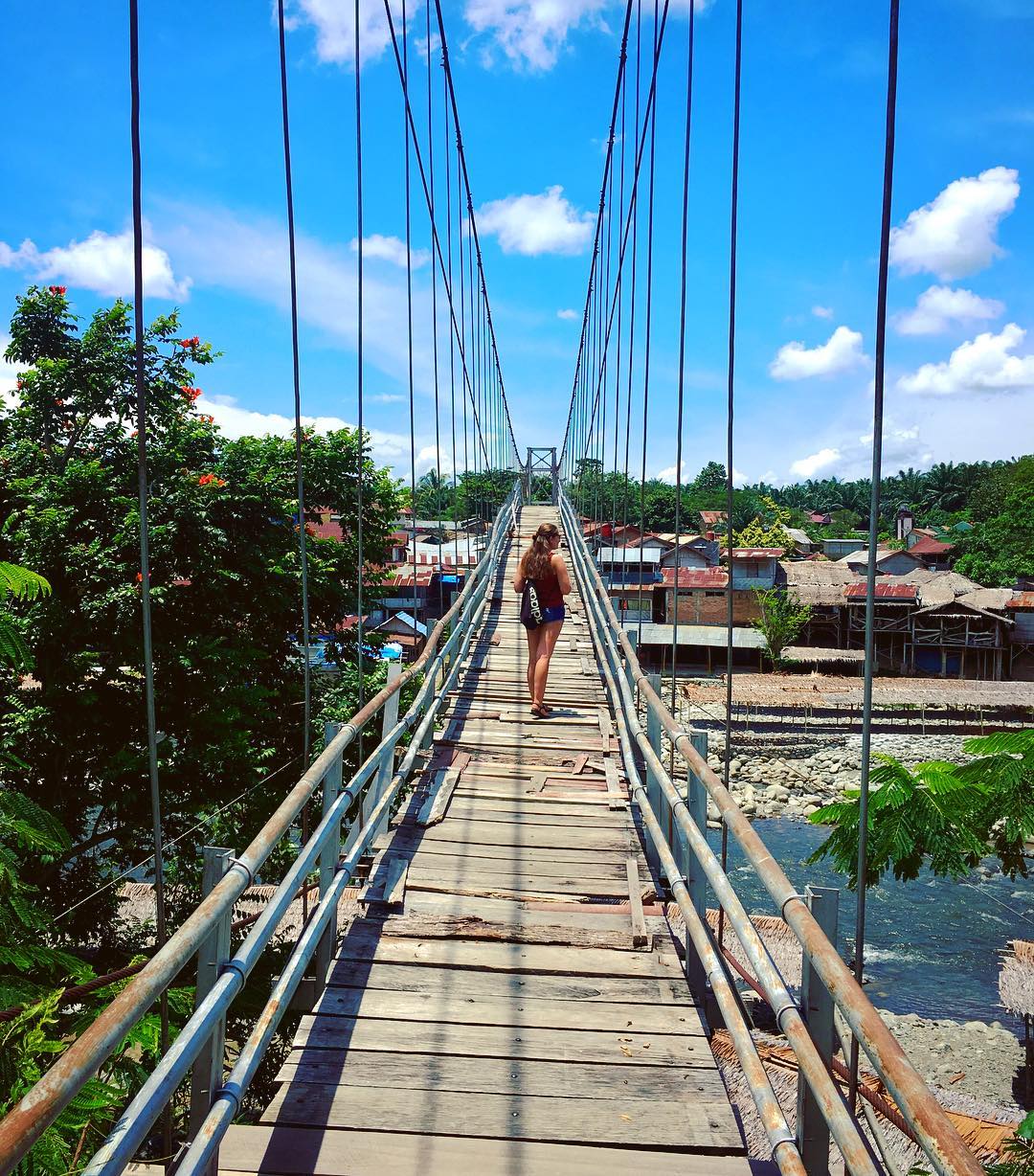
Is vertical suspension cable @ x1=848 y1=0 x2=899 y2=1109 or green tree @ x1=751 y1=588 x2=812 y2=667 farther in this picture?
green tree @ x1=751 y1=588 x2=812 y2=667

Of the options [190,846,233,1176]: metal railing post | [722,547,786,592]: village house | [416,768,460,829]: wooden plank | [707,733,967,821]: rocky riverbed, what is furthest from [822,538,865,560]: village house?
[190,846,233,1176]: metal railing post

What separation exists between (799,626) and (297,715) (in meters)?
25.9

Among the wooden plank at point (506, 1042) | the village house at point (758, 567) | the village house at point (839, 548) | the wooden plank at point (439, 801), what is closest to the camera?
Result: the wooden plank at point (506, 1042)

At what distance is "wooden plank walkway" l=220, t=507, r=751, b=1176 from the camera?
1.88 metres

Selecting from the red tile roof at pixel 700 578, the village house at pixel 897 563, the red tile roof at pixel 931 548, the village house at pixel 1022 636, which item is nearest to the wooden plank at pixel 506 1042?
the red tile roof at pixel 700 578

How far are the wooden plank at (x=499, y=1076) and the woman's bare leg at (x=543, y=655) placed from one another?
3.51 m

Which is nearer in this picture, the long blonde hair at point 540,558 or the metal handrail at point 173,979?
the metal handrail at point 173,979

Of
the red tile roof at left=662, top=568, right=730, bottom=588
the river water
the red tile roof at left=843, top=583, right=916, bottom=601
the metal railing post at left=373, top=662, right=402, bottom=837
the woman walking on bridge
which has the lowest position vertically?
the river water

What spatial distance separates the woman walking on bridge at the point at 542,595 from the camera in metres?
5.66

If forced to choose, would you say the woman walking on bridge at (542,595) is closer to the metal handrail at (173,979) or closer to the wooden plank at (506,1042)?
the metal handrail at (173,979)

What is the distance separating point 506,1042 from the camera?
2.27m

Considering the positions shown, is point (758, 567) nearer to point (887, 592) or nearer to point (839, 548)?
point (887, 592)

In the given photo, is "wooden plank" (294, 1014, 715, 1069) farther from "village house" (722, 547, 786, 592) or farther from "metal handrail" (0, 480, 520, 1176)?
"village house" (722, 547, 786, 592)

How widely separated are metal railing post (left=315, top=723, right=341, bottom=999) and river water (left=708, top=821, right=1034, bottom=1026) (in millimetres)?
9230
